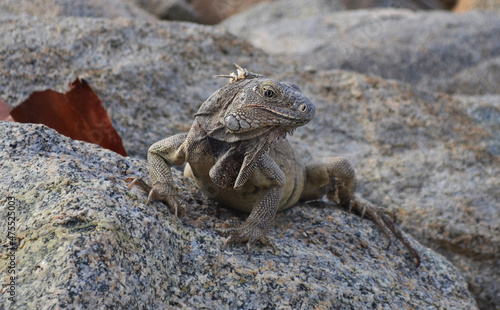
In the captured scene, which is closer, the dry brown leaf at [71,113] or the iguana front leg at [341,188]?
the dry brown leaf at [71,113]

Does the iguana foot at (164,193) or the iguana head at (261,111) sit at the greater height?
the iguana head at (261,111)

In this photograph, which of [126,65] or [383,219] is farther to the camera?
[126,65]

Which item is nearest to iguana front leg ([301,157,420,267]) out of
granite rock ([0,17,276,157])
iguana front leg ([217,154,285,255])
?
iguana front leg ([217,154,285,255])

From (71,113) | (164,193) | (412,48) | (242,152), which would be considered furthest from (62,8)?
(412,48)

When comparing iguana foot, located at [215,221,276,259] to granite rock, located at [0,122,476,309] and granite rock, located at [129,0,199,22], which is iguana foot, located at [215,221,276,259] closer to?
granite rock, located at [0,122,476,309]

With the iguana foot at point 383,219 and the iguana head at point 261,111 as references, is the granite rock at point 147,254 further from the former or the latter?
the iguana head at point 261,111

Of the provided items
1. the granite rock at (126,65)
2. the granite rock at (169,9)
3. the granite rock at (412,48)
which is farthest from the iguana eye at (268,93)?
the granite rock at (169,9)

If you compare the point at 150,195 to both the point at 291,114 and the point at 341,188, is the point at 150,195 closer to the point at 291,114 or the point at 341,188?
the point at 291,114
